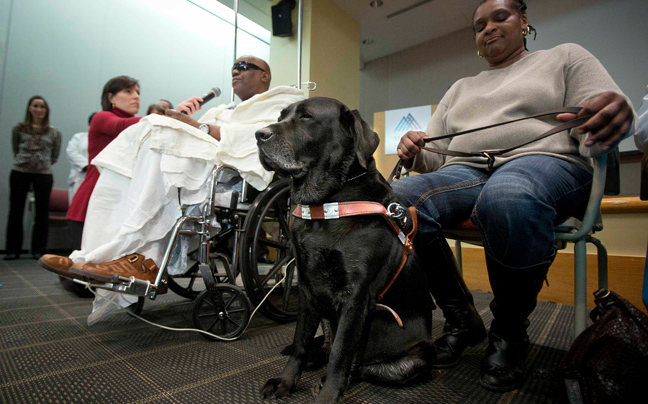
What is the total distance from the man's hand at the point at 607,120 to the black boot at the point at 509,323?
1.19ft

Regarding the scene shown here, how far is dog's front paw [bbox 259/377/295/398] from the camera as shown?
88cm

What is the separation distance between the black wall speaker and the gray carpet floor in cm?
356

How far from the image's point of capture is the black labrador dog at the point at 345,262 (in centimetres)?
84

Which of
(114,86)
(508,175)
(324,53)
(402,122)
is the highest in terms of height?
(324,53)

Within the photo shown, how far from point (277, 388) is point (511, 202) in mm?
830

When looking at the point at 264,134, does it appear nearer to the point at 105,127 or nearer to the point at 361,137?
the point at 361,137

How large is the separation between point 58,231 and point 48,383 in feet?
15.7

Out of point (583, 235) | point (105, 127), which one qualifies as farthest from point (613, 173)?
point (105, 127)

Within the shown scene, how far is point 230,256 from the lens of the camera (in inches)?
73.1

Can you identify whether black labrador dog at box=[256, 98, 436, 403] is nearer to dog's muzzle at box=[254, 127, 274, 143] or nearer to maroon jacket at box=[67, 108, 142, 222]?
dog's muzzle at box=[254, 127, 274, 143]

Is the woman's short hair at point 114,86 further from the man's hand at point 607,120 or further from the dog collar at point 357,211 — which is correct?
the man's hand at point 607,120

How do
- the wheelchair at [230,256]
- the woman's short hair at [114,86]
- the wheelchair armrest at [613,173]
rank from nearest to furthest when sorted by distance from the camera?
the wheelchair armrest at [613,173]
the wheelchair at [230,256]
the woman's short hair at [114,86]

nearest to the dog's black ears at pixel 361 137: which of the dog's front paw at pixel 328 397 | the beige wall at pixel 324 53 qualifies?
the dog's front paw at pixel 328 397

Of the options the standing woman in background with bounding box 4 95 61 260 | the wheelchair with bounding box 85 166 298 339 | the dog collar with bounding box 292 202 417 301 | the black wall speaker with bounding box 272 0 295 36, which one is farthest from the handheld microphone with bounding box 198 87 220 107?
the standing woman in background with bounding box 4 95 61 260
